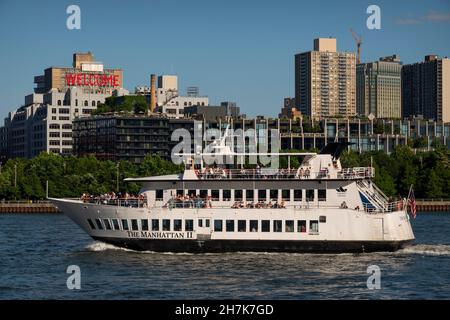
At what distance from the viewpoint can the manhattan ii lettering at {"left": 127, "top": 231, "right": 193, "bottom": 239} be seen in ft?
188

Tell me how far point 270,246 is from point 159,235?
6.26 meters

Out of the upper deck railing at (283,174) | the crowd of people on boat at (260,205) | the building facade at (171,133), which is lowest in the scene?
the crowd of people on boat at (260,205)

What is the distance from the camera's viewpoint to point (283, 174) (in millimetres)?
58062

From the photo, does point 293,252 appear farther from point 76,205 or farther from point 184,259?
point 76,205

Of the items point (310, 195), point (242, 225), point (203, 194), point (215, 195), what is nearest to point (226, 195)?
point (215, 195)

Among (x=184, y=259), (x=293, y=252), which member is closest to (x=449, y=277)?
(x=293, y=252)

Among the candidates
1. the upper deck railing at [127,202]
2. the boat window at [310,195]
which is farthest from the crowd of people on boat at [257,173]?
the upper deck railing at [127,202]

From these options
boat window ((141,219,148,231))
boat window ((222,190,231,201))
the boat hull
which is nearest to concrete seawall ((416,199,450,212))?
the boat hull

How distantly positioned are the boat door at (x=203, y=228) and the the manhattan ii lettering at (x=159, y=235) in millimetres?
500

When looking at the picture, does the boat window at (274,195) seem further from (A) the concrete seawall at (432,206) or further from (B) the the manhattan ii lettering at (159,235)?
(A) the concrete seawall at (432,206)

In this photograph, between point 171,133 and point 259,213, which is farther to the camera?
point 171,133

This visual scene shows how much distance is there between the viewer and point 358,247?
185ft

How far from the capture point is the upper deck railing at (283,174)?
5778 centimetres

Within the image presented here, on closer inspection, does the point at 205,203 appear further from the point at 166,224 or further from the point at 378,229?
the point at 378,229
